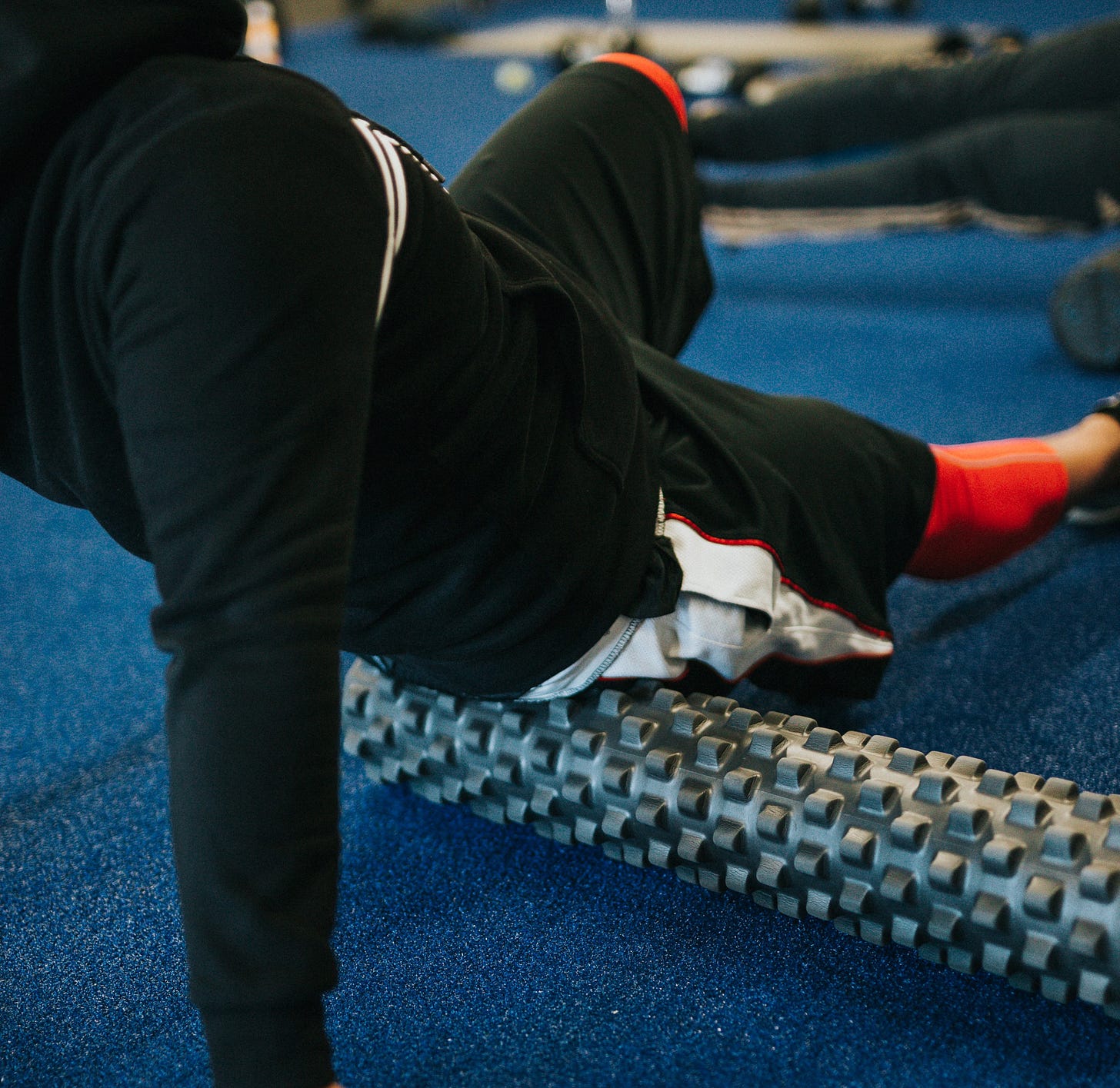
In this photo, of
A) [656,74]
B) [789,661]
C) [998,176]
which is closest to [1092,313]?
[998,176]

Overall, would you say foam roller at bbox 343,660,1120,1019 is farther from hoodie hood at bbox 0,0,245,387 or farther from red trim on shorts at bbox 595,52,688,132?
red trim on shorts at bbox 595,52,688,132

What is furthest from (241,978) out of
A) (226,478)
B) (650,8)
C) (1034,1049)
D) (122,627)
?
(650,8)

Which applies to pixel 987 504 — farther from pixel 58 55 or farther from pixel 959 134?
pixel 959 134

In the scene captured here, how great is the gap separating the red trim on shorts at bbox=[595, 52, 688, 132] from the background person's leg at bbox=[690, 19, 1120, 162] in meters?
0.90

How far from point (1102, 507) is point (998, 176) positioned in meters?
0.81

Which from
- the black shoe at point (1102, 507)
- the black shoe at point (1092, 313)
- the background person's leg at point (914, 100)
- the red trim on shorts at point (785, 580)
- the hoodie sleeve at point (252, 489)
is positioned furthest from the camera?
the background person's leg at point (914, 100)

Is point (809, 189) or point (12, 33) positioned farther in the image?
point (809, 189)

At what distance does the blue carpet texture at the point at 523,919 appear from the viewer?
78 centimetres

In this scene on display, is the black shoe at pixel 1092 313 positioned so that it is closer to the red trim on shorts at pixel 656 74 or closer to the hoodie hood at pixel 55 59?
the red trim on shorts at pixel 656 74

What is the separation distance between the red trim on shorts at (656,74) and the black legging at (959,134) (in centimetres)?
90

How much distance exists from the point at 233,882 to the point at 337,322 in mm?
264

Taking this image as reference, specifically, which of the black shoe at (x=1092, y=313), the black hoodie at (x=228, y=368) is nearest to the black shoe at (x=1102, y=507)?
the black shoe at (x=1092, y=313)

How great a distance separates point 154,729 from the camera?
1.20 m

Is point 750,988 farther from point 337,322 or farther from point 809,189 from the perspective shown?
point 809,189
